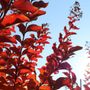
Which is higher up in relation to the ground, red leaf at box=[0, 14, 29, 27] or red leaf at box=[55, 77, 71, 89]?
→ red leaf at box=[0, 14, 29, 27]

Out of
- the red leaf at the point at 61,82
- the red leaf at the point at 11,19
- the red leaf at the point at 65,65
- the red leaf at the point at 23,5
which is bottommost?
the red leaf at the point at 61,82

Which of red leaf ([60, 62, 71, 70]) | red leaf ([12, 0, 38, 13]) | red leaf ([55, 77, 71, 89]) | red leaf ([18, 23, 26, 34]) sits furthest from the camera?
red leaf ([18, 23, 26, 34])

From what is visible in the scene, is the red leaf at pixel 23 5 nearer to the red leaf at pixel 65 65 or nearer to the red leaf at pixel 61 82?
the red leaf at pixel 61 82

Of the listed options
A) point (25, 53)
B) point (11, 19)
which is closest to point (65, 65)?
point (25, 53)

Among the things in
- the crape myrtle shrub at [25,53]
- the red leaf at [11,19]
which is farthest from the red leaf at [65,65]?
the red leaf at [11,19]

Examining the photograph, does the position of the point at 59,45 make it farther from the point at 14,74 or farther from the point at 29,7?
the point at 29,7

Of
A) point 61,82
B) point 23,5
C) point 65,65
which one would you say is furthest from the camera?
→ point 65,65

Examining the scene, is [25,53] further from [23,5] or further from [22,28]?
[23,5]

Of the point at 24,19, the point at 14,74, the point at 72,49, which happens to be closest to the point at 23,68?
the point at 14,74

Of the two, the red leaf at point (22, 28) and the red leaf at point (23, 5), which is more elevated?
the red leaf at point (23, 5)

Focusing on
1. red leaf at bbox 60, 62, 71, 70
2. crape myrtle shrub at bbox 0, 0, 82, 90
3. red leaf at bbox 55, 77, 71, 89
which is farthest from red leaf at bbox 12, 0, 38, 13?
red leaf at bbox 60, 62, 71, 70

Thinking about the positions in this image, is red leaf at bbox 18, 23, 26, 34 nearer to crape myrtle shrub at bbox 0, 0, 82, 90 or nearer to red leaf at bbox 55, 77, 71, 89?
crape myrtle shrub at bbox 0, 0, 82, 90

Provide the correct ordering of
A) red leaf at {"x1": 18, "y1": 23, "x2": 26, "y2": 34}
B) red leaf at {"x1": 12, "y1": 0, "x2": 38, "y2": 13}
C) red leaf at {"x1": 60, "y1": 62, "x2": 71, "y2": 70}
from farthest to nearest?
1. red leaf at {"x1": 18, "y1": 23, "x2": 26, "y2": 34}
2. red leaf at {"x1": 60, "y1": 62, "x2": 71, "y2": 70}
3. red leaf at {"x1": 12, "y1": 0, "x2": 38, "y2": 13}

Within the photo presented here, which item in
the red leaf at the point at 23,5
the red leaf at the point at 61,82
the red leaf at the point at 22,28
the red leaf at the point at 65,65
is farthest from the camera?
the red leaf at the point at 22,28
